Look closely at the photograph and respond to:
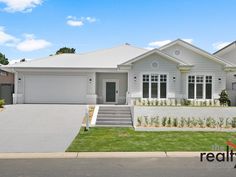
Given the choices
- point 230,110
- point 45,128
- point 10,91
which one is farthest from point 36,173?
point 10,91

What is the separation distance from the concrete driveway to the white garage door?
3321 mm

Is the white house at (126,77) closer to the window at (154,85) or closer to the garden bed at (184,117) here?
the window at (154,85)

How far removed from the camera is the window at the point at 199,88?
2308 centimetres

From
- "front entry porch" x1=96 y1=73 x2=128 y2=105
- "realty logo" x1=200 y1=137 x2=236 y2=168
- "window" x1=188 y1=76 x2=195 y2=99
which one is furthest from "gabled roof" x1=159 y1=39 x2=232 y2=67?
"realty logo" x1=200 y1=137 x2=236 y2=168

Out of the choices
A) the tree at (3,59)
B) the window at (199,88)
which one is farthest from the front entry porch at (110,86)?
the tree at (3,59)

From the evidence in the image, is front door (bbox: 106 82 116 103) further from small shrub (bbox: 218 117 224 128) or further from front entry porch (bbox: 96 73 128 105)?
small shrub (bbox: 218 117 224 128)

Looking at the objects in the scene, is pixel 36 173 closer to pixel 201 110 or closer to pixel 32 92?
pixel 201 110

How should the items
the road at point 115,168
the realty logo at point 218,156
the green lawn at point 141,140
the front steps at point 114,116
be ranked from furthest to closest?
1. the front steps at point 114,116
2. the green lawn at point 141,140
3. the realty logo at point 218,156
4. the road at point 115,168

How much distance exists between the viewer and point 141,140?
1280 centimetres

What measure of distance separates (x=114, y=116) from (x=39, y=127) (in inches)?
206

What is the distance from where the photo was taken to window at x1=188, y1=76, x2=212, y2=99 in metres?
23.1

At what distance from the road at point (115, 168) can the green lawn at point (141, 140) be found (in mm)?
1648

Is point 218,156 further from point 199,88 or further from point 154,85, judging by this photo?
point 199,88

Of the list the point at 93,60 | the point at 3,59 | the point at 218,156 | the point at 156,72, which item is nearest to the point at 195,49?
the point at 156,72
